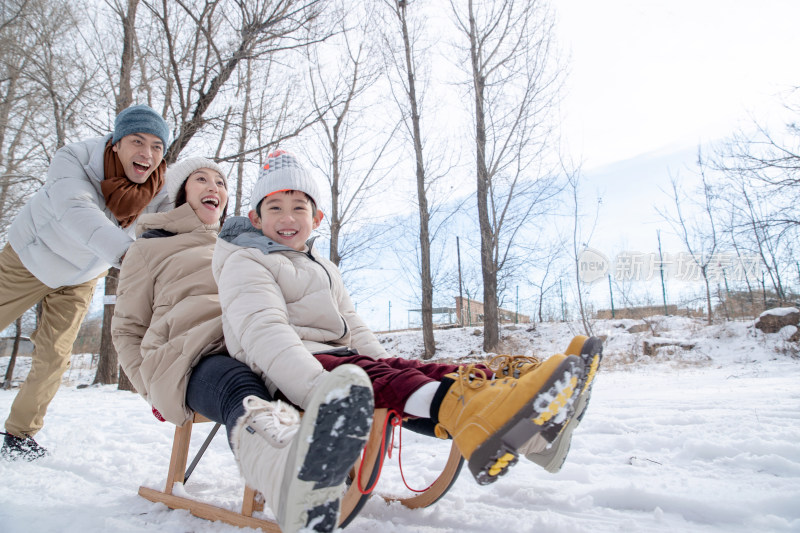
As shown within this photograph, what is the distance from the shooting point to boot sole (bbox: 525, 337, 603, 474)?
3.89 ft

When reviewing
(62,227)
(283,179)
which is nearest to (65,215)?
(62,227)

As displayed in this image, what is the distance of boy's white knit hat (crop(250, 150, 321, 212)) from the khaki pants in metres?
1.41

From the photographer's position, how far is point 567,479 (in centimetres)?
172

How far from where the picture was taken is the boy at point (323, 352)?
3.37ft

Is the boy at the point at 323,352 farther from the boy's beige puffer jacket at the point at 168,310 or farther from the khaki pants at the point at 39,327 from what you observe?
the khaki pants at the point at 39,327

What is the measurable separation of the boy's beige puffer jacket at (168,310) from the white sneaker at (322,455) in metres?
0.70

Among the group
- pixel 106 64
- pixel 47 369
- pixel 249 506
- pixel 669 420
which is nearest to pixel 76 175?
pixel 47 369

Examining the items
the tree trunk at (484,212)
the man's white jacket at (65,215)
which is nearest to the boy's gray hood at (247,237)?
the man's white jacket at (65,215)

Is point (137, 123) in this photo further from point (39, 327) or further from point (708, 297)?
point (708, 297)

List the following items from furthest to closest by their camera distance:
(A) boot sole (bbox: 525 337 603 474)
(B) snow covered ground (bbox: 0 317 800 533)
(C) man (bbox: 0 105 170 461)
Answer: (C) man (bbox: 0 105 170 461) → (B) snow covered ground (bbox: 0 317 800 533) → (A) boot sole (bbox: 525 337 603 474)

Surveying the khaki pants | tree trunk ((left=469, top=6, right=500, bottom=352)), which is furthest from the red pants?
tree trunk ((left=469, top=6, right=500, bottom=352))

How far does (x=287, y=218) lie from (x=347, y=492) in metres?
1.03

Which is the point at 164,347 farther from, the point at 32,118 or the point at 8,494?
the point at 32,118

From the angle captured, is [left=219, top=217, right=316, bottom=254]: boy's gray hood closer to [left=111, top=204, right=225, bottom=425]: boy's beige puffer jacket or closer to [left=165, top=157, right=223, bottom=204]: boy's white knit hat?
[left=111, top=204, right=225, bottom=425]: boy's beige puffer jacket
